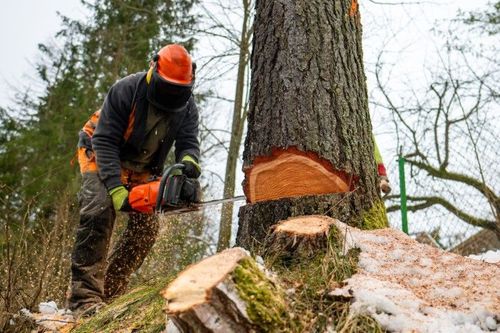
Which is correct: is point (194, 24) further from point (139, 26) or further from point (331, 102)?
point (331, 102)

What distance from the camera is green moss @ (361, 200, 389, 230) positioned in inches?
108

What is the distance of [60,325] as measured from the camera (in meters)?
3.08

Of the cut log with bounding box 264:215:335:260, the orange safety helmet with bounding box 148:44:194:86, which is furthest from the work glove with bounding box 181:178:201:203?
the cut log with bounding box 264:215:335:260

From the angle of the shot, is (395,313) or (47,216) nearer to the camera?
(395,313)

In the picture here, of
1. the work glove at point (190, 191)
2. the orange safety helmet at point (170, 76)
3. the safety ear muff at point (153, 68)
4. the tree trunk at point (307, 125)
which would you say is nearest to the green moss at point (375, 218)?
the tree trunk at point (307, 125)

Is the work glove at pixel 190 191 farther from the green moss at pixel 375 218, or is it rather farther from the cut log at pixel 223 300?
the cut log at pixel 223 300

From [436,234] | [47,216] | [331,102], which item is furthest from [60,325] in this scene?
[47,216]

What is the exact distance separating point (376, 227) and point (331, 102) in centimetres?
76

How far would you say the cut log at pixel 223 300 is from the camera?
1.61 m

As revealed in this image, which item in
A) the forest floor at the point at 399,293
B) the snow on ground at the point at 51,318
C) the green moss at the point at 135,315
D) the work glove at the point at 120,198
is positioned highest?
the work glove at the point at 120,198

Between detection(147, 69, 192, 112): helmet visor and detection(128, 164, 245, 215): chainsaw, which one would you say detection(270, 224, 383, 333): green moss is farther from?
detection(147, 69, 192, 112): helmet visor

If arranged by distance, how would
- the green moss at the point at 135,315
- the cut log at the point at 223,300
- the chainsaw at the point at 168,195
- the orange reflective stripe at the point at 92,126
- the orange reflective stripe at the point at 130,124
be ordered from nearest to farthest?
1. the cut log at the point at 223,300
2. the green moss at the point at 135,315
3. the chainsaw at the point at 168,195
4. the orange reflective stripe at the point at 130,124
5. the orange reflective stripe at the point at 92,126

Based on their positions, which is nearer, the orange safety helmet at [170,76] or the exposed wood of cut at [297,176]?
the exposed wood of cut at [297,176]

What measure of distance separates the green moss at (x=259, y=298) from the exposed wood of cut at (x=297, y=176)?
1.06m
